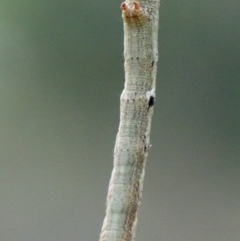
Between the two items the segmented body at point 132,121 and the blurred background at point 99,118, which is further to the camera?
the blurred background at point 99,118

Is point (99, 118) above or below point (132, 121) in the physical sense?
above

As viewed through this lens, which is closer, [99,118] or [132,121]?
[132,121]

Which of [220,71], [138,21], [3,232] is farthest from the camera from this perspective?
[3,232]

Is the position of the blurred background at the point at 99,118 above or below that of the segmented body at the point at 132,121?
above

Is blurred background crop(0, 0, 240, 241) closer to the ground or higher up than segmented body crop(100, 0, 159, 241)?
higher up

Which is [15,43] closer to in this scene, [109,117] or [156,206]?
[109,117]

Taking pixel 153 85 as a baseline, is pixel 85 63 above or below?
above

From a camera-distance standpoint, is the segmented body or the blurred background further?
the blurred background

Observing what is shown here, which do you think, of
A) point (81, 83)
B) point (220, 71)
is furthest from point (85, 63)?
point (220, 71)
